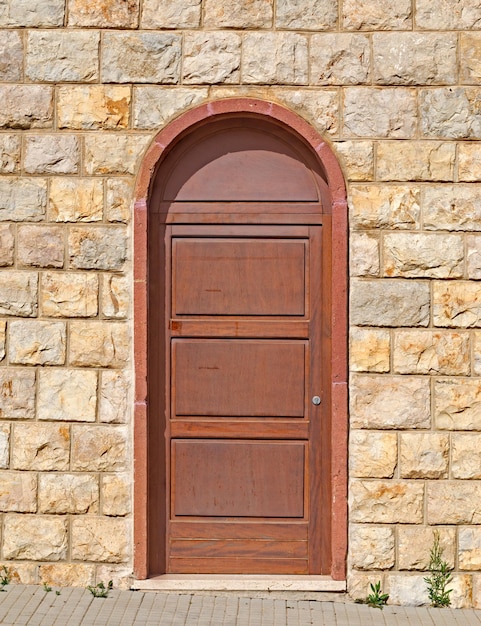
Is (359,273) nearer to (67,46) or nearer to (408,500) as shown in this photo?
(408,500)

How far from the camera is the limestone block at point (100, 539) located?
5.49 m

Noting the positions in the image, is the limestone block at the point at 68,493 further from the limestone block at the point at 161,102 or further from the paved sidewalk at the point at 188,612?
the limestone block at the point at 161,102

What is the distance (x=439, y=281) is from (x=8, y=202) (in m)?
2.66

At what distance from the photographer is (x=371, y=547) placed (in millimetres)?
5406

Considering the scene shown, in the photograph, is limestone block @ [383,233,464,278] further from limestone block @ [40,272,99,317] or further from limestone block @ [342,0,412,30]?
limestone block @ [40,272,99,317]

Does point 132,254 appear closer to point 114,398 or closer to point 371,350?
point 114,398

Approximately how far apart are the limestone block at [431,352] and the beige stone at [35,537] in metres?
2.28

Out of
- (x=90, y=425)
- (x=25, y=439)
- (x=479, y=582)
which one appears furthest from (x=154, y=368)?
(x=479, y=582)

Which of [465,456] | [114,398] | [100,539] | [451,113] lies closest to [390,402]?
[465,456]

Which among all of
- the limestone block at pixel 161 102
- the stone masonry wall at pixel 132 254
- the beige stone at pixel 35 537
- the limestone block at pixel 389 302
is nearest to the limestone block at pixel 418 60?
the stone masonry wall at pixel 132 254

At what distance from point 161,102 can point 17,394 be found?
1.98 meters

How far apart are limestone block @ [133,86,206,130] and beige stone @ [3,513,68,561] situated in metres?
2.49

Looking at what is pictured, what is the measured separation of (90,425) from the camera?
216 inches

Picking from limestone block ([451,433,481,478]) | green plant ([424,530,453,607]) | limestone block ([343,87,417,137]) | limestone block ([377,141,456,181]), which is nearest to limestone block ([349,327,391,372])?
limestone block ([451,433,481,478])
